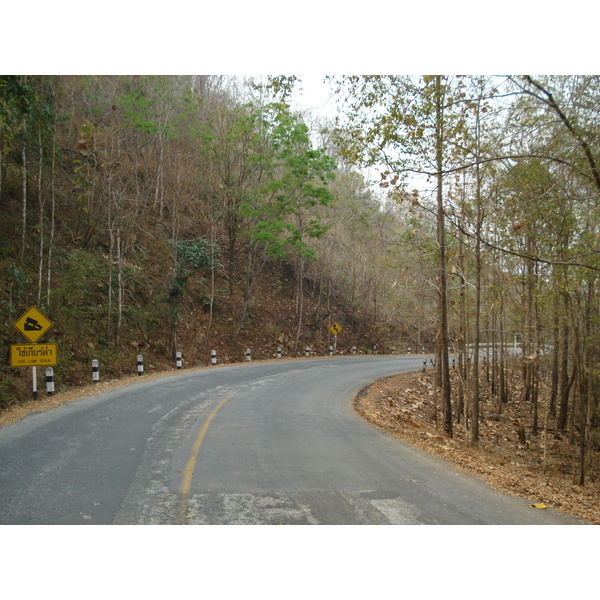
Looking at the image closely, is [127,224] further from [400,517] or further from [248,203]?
[400,517]

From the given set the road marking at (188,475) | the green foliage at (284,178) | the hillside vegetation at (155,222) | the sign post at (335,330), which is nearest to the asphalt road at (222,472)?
the road marking at (188,475)

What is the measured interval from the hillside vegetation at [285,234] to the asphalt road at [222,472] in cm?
361

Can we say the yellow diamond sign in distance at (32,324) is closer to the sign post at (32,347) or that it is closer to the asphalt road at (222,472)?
the sign post at (32,347)

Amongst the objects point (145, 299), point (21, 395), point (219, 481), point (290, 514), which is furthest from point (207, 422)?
point (145, 299)

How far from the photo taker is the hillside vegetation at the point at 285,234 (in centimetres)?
945

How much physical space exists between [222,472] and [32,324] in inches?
321

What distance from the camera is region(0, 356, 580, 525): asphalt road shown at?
15.1 ft

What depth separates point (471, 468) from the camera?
284 inches

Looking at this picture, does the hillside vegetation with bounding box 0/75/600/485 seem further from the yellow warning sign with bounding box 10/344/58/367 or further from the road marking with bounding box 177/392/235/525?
the road marking with bounding box 177/392/235/525

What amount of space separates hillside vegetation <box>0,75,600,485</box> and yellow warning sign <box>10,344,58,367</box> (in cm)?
88

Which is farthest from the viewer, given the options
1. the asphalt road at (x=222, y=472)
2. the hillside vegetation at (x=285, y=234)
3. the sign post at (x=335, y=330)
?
the sign post at (x=335, y=330)

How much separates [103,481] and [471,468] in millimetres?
5399

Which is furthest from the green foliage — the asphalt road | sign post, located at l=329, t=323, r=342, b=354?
the asphalt road

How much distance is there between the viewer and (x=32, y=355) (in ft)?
37.2
